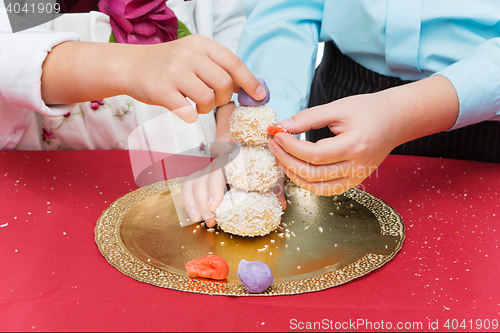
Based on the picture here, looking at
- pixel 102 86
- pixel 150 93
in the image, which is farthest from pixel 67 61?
pixel 150 93

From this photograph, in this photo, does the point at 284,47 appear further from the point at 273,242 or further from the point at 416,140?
the point at 273,242

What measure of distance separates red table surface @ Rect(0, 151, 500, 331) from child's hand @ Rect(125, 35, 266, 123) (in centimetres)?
26

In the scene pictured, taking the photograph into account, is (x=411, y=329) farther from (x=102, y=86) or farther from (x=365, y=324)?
Answer: (x=102, y=86)

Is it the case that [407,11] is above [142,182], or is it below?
above

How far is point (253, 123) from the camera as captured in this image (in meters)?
0.65

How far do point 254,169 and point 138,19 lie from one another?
558 mm

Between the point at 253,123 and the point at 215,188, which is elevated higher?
the point at 253,123

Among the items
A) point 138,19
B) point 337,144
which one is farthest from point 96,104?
point 337,144

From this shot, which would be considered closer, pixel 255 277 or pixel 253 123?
pixel 255 277

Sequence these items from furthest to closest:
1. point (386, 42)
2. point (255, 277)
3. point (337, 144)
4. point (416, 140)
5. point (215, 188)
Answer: point (416, 140), point (386, 42), point (215, 188), point (337, 144), point (255, 277)

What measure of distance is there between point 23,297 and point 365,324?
0.42 metres

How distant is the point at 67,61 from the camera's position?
2.37 ft

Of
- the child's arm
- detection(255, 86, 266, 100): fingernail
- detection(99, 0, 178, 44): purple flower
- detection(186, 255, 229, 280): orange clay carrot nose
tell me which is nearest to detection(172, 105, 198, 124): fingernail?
the child's arm

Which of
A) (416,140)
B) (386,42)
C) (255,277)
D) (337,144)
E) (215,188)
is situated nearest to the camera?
(255,277)
